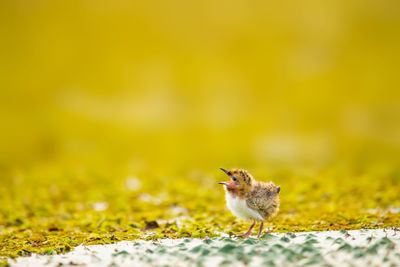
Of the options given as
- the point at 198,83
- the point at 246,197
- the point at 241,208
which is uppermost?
the point at 198,83

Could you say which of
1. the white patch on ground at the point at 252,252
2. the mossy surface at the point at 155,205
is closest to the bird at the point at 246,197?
the white patch on ground at the point at 252,252

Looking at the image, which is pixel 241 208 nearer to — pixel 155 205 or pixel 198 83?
pixel 155 205

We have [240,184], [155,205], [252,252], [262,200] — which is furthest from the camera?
[155,205]

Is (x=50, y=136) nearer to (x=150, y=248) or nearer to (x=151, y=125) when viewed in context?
(x=151, y=125)

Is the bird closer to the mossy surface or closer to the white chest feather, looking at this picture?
the white chest feather

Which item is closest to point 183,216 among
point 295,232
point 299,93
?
point 295,232

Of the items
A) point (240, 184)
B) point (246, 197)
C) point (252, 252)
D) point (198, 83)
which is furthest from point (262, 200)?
point (198, 83)

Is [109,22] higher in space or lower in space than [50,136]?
higher
